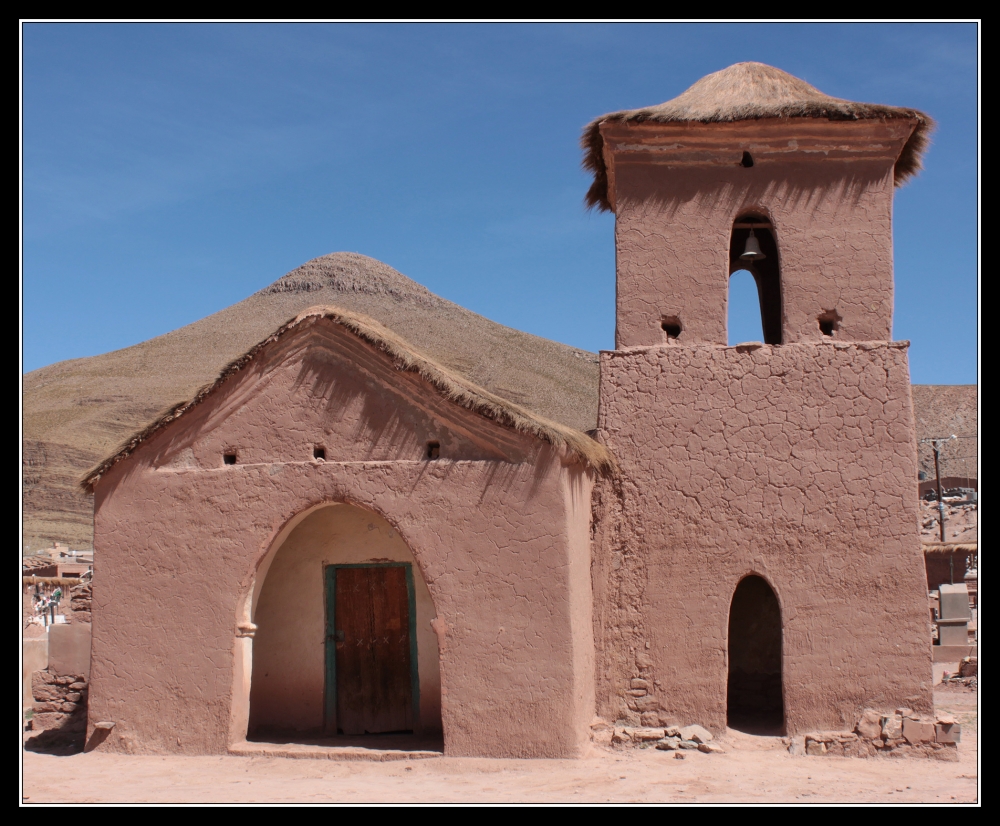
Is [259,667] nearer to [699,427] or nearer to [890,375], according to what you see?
[699,427]

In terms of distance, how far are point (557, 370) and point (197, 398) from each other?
239 ft

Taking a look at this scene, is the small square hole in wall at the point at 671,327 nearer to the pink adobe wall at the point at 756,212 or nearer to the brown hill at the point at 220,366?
the pink adobe wall at the point at 756,212

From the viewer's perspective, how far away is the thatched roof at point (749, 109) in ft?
34.2

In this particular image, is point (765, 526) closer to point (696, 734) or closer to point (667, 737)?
point (696, 734)

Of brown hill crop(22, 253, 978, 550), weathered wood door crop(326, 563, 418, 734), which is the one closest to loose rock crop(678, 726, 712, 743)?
weathered wood door crop(326, 563, 418, 734)

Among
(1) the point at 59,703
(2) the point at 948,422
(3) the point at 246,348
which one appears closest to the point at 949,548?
(1) the point at 59,703

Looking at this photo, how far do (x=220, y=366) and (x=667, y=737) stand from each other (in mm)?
49648

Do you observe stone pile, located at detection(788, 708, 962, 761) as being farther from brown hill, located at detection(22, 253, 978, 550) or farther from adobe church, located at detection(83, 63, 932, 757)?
brown hill, located at detection(22, 253, 978, 550)

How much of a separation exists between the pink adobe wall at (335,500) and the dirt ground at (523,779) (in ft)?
1.34

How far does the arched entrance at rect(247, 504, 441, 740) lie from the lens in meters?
11.1

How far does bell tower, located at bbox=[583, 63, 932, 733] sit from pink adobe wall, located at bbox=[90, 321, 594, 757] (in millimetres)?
781

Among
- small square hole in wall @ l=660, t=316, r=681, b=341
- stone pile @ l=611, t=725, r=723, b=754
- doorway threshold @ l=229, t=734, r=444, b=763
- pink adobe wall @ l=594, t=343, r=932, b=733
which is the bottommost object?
doorway threshold @ l=229, t=734, r=444, b=763

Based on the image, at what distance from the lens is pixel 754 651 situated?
11.7m

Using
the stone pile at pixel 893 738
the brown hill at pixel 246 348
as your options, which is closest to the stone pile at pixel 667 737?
the stone pile at pixel 893 738
